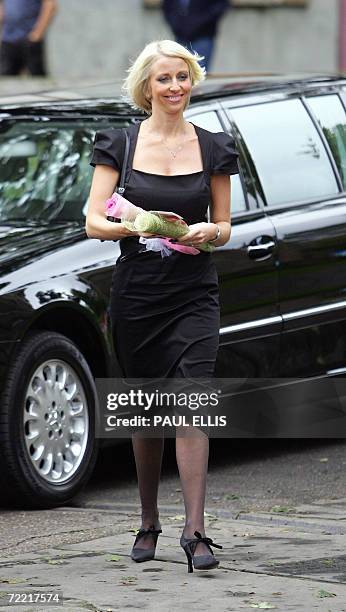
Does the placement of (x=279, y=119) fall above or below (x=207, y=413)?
above

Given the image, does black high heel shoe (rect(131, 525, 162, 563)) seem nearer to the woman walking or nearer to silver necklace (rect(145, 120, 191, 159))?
the woman walking

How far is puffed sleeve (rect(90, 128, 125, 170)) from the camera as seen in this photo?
6363 millimetres

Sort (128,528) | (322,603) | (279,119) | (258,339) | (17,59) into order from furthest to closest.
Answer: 1. (17,59)
2. (279,119)
3. (258,339)
4. (128,528)
5. (322,603)

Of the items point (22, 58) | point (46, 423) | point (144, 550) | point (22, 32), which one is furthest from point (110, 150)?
point (22, 58)

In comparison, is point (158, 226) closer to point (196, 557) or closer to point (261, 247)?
point (196, 557)

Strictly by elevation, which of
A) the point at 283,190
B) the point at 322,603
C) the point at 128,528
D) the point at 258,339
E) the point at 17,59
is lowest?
the point at 322,603

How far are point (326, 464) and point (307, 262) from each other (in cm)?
96

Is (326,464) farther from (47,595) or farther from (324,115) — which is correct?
(47,595)

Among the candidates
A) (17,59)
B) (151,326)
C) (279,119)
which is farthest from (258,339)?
(17,59)

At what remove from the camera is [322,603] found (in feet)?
18.7

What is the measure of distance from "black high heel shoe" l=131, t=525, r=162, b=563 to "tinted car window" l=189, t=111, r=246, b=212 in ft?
7.72

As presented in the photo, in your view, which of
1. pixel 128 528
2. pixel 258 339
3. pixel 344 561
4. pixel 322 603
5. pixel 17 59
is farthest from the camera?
pixel 17 59

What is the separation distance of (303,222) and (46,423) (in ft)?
5.93

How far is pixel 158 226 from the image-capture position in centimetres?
613
